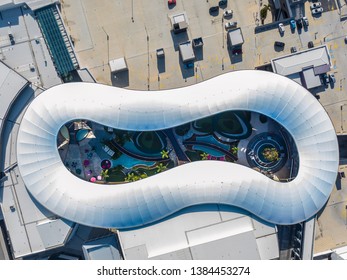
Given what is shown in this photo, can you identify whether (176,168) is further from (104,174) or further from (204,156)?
(104,174)

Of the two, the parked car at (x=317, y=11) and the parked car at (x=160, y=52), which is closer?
the parked car at (x=160, y=52)

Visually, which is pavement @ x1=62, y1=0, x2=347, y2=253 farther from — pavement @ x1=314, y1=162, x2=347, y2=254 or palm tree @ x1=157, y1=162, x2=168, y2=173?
palm tree @ x1=157, y1=162, x2=168, y2=173

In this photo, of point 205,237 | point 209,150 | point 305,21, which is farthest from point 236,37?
point 205,237

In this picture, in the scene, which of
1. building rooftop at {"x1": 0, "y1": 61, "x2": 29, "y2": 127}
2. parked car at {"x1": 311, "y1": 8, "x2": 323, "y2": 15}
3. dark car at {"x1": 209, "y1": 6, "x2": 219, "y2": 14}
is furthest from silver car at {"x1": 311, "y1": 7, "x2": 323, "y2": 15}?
building rooftop at {"x1": 0, "y1": 61, "x2": 29, "y2": 127}

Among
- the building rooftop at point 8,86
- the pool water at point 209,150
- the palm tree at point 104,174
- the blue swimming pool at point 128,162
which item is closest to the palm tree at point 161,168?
the blue swimming pool at point 128,162

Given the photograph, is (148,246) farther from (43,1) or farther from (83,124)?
(43,1)

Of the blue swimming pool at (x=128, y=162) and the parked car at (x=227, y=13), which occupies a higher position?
the parked car at (x=227, y=13)

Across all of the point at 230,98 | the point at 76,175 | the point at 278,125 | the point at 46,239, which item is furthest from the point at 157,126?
the point at 46,239

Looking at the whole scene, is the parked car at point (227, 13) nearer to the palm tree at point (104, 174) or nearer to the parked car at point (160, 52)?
the parked car at point (160, 52)
